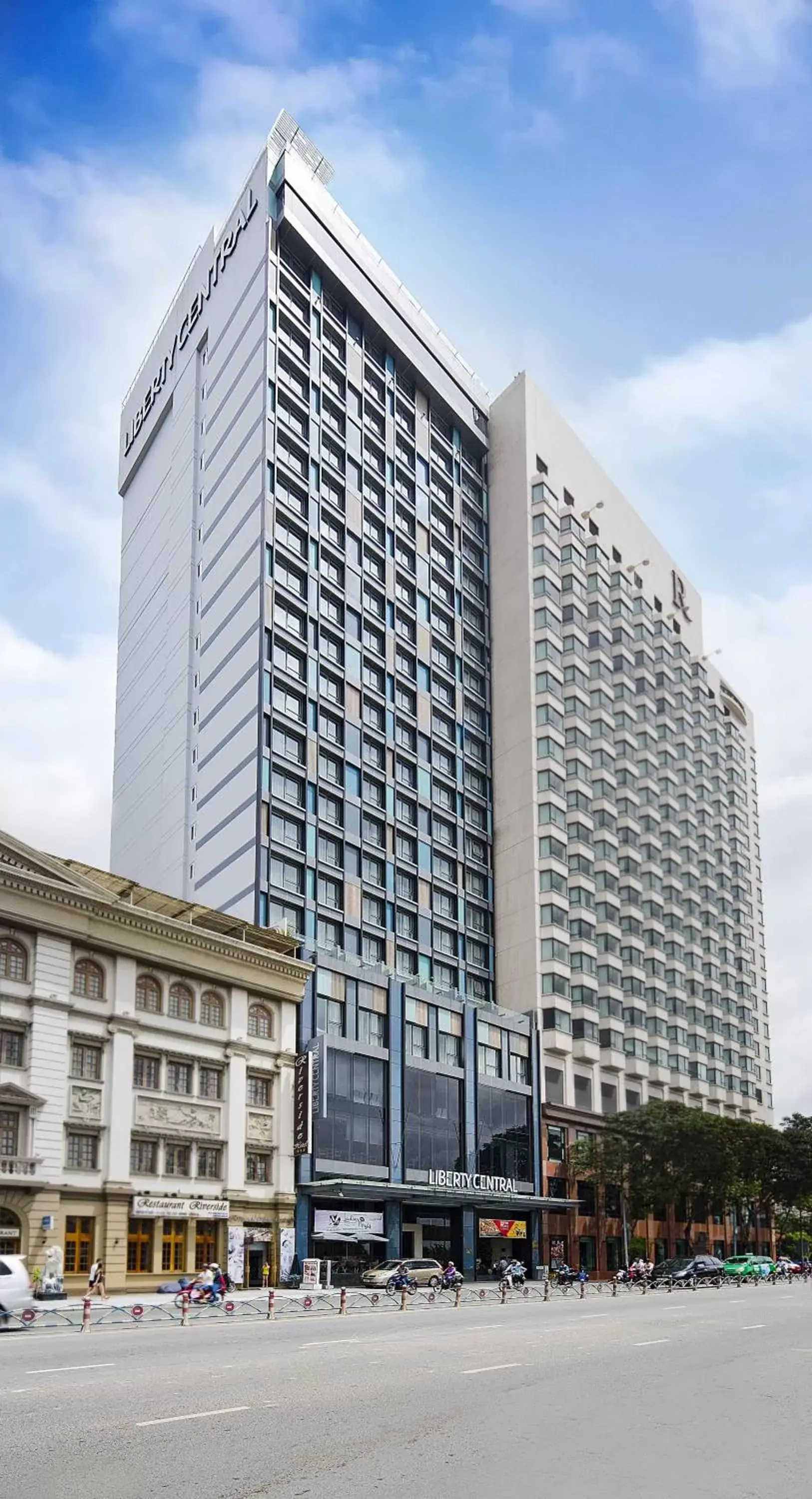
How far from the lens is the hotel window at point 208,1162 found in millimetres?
58188

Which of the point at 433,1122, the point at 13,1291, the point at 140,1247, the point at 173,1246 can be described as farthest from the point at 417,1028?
the point at 13,1291

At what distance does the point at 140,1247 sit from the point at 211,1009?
10.3 meters

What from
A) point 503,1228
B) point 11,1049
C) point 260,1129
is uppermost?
point 11,1049

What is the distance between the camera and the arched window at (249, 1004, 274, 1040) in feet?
205

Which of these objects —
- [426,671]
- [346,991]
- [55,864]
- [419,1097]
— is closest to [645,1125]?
[419,1097]

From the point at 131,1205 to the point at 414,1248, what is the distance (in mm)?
26343

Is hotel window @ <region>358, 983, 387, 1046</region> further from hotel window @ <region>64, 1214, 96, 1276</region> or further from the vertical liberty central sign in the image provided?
the vertical liberty central sign

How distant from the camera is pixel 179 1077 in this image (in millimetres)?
57906

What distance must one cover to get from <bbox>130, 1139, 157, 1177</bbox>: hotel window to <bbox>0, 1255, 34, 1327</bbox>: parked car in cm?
1906

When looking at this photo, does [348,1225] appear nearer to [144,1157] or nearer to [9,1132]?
[144,1157]

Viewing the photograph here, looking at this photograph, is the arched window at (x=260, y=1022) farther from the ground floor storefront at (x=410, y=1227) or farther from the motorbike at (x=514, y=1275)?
the motorbike at (x=514, y=1275)

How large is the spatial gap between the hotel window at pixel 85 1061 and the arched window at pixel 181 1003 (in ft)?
14.8

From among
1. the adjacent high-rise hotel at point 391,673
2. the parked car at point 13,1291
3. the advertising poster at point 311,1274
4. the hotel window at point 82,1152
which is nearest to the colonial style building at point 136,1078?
the hotel window at point 82,1152

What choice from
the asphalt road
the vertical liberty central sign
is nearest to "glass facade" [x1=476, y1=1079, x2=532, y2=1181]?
the asphalt road
